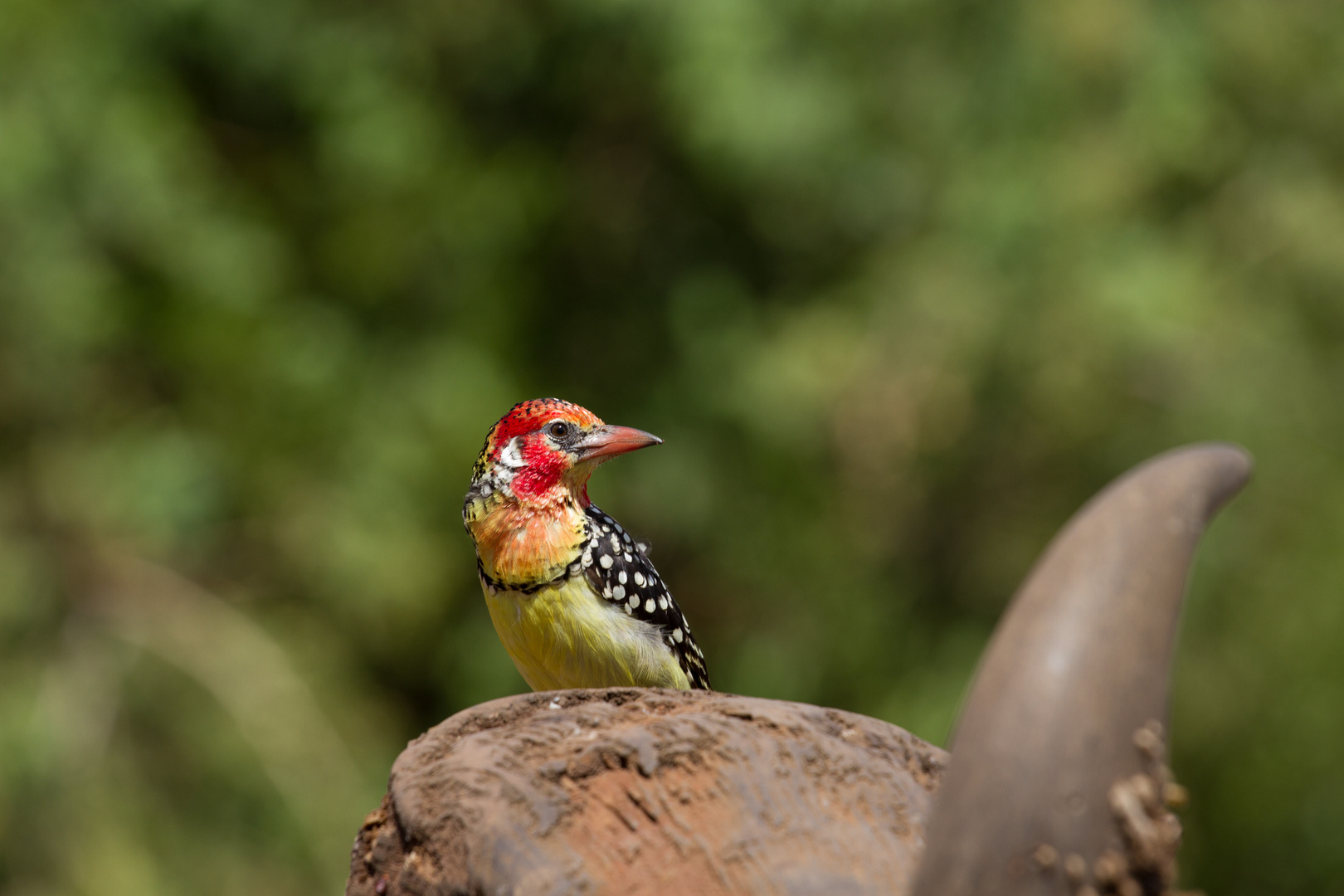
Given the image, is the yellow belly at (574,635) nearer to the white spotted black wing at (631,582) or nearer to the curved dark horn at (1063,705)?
the white spotted black wing at (631,582)

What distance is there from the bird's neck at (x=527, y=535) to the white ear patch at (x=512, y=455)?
0.34ft

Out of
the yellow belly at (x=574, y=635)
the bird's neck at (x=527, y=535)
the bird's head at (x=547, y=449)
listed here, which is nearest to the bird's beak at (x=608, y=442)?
the bird's head at (x=547, y=449)

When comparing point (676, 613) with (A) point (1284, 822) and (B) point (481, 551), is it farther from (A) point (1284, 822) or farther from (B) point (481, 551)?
→ (A) point (1284, 822)

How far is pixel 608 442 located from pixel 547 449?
166 mm

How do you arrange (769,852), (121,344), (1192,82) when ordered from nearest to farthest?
(769,852), (121,344), (1192,82)

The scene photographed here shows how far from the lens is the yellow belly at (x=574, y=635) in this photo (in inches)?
134

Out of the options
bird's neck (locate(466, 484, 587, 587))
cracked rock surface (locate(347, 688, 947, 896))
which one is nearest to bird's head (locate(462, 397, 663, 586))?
bird's neck (locate(466, 484, 587, 587))

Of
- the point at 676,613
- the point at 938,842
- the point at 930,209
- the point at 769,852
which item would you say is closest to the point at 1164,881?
the point at 938,842

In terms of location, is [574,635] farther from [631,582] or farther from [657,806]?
[657,806]

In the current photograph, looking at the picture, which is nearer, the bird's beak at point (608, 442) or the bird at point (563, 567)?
the bird at point (563, 567)

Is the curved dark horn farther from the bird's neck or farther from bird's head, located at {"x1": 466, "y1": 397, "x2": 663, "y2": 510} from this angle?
bird's head, located at {"x1": 466, "y1": 397, "x2": 663, "y2": 510}

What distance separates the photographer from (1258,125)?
935 centimetres

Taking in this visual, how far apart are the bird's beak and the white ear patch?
0.51 ft

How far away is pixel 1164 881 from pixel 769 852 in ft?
1.95
